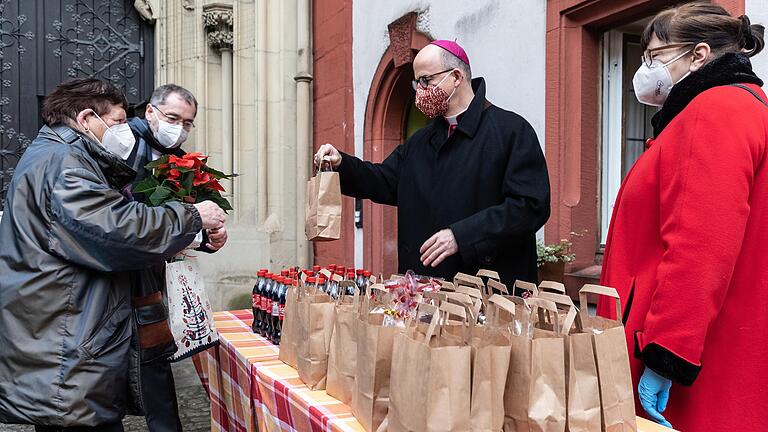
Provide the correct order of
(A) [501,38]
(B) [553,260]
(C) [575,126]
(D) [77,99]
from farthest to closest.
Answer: (A) [501,38]
(C) [575,126]
(B) [553,260]
(D) [77,99]

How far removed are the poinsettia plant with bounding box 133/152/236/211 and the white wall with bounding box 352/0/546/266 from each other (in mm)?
2385

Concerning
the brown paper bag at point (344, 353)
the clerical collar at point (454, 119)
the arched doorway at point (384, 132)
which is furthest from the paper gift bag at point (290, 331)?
the arched doorway at point (384, 132)

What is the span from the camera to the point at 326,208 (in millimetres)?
2652

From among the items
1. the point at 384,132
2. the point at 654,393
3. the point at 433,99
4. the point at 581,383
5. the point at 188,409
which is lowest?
the point at 188,409

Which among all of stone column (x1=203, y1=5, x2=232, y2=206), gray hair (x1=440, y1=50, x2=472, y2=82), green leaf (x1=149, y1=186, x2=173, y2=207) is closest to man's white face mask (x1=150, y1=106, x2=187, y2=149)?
green leaf (x1=149, y1=186, x2=173, y2=207)

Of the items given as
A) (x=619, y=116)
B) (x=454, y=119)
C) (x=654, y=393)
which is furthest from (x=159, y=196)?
(x=619, y=116)

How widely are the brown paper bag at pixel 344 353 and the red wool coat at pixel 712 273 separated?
30.4 inches

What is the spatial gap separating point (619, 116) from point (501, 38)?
1037 millimetres

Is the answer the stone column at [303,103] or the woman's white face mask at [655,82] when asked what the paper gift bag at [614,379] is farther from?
the stone column at [303,103]

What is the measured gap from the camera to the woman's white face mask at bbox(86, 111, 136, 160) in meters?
2.57

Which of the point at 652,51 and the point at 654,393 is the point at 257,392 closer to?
the point at 654,393

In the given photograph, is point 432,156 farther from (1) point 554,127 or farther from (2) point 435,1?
(2) point 435,1

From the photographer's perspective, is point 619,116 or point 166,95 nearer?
point 166,95

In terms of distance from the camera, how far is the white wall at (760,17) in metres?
2.96
